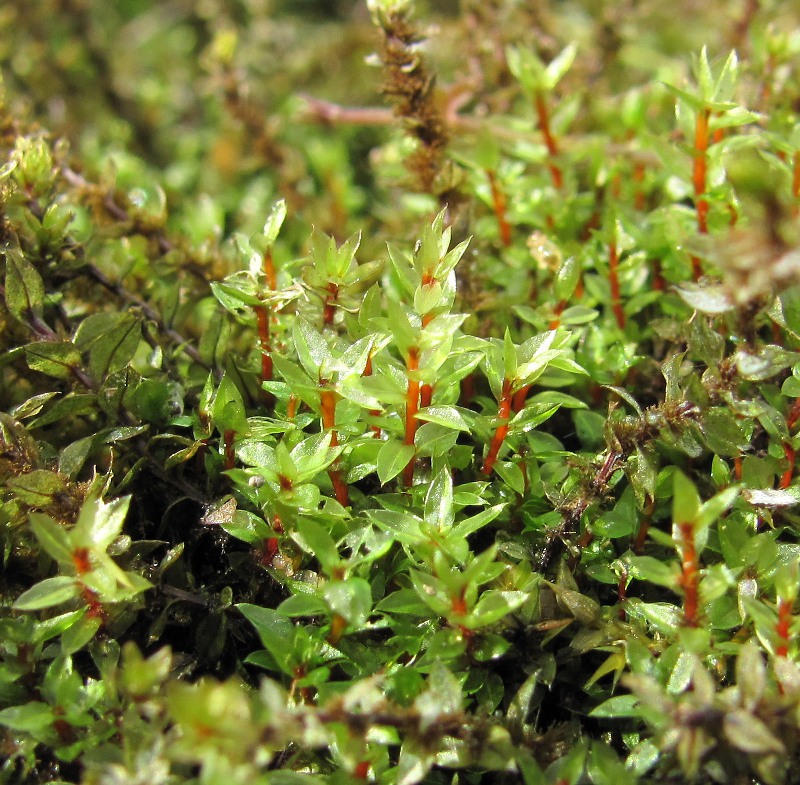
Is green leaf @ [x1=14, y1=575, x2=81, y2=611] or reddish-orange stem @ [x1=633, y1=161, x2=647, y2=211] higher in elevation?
green leaf @ [x1=14, y1=575, x2=81, y2=611]

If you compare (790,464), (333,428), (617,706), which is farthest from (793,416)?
(333,428)

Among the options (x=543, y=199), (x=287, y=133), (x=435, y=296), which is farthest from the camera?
(x=287, y=133)

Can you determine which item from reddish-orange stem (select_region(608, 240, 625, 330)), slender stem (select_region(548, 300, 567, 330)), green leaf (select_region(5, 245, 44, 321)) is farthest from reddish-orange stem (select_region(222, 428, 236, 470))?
reddish-orange stem (select_region(608, 240, 625, 330))

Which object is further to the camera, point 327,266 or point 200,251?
point 200,251

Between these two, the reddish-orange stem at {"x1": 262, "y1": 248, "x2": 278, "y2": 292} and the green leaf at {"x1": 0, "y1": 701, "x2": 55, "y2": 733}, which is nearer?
the green leaf at {"x1": 0, "y1": 701, "x2": 55, "y2": 733}

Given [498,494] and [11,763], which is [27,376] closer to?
[11,763]

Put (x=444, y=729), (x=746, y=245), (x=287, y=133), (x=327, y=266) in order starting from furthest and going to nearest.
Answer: (x=287, y=133)
(x=327, y=266)
(x=444, y=729)
(x=746, y=245)

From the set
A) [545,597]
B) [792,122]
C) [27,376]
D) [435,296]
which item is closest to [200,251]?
[27,376]

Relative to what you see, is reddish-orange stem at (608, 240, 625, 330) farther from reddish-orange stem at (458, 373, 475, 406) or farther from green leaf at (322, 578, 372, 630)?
green leaf at (322, 578, 372, 630)
